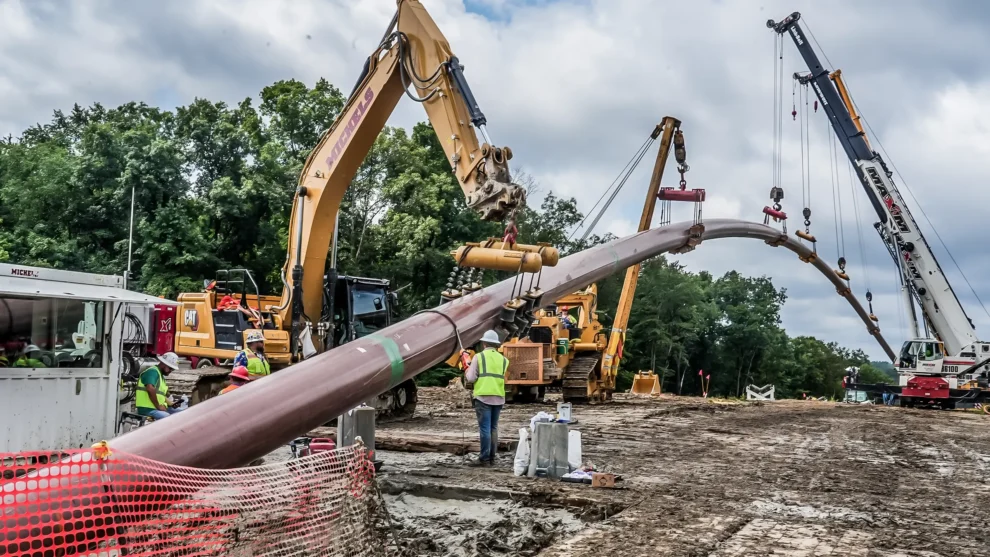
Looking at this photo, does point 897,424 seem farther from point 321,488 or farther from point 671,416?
point 321,488

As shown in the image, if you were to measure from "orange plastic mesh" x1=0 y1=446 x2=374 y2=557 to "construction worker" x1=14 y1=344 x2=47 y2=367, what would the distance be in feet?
10.3

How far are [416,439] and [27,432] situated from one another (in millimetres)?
5110

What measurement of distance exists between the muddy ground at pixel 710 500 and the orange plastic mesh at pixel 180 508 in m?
0.82

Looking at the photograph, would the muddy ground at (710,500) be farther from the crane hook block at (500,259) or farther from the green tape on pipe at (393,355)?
the crane hook block at (500,259)

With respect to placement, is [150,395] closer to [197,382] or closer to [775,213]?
[197,382]

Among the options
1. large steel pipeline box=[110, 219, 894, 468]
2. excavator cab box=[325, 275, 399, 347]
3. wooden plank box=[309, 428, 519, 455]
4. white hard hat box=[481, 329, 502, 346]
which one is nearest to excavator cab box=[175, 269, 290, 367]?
excavator cab box=[325, 275, 399, 347]

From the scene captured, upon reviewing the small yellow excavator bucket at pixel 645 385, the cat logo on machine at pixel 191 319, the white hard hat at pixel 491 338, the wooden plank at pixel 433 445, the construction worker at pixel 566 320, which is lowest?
the wooden plank at pixel 433 445

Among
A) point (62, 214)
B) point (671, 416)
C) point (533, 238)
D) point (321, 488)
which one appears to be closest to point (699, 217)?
point (671, 416)

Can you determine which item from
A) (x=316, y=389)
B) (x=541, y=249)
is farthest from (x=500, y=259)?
(x=316, y=389)

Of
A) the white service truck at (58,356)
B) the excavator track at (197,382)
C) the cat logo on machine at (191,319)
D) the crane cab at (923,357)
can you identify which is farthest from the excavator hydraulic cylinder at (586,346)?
the white service truck at (58,356)

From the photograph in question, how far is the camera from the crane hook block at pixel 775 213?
64.9 feet

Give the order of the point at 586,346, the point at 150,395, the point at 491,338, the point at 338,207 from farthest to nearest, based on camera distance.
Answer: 1. the point at 586,346
2. the point at 338,207
3. the point at 491,338
4. the point at 150,395

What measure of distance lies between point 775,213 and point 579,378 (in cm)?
600

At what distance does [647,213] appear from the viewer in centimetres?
2009
